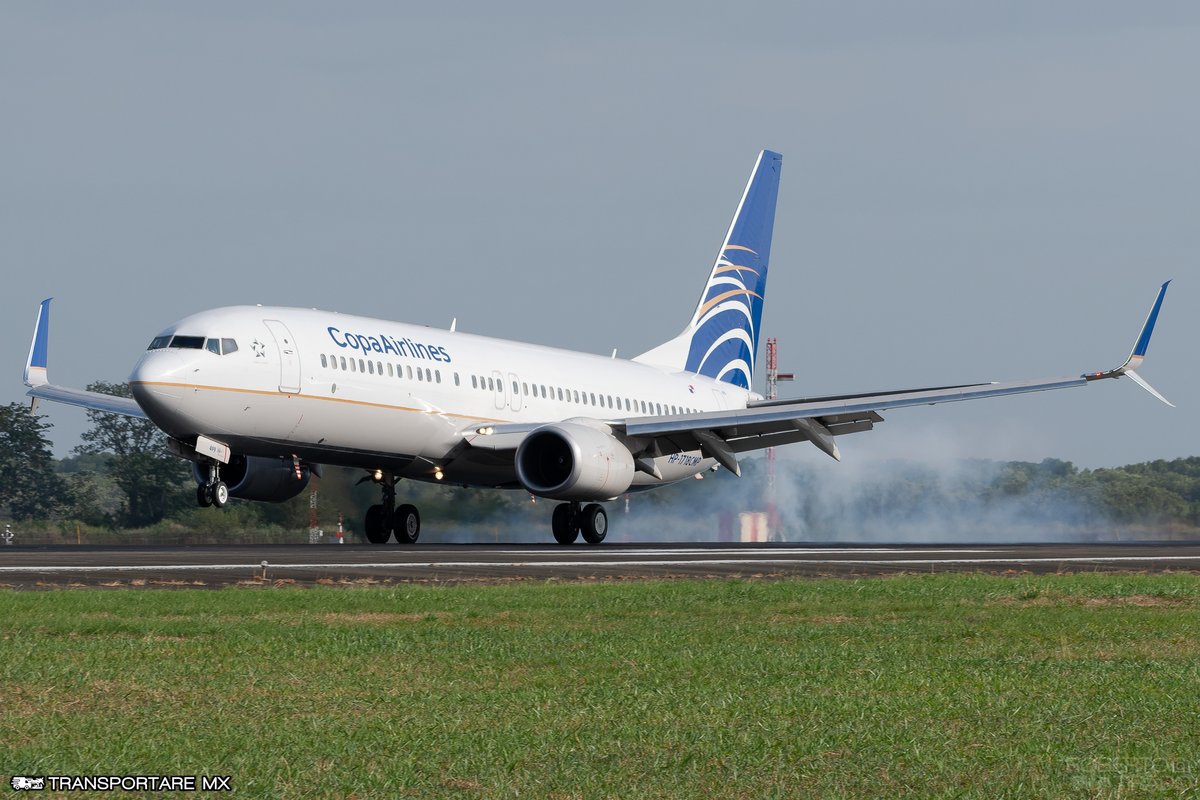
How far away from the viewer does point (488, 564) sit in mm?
23422

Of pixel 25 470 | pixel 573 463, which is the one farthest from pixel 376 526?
pixel 25 470

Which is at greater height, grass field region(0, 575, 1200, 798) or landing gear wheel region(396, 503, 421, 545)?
landing gear wheel region(396, 503, 421, 545)

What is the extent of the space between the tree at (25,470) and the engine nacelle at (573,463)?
3877cm

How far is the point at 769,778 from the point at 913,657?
4.78m

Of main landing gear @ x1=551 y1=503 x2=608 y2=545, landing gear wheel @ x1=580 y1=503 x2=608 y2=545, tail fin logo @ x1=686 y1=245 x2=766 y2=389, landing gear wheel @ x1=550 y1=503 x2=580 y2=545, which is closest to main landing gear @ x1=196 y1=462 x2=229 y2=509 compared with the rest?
main landing gear @ x1=551 y1=503 x2=608 y2=545

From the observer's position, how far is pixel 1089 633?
1368 centimetres

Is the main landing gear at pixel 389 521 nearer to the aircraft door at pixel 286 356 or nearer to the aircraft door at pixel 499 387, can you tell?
the aircraft door at pixel 499 387

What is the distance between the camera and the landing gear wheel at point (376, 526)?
1390 inches

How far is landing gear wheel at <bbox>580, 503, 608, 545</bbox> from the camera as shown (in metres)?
36.2

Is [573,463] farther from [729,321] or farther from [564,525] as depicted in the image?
[729,321]

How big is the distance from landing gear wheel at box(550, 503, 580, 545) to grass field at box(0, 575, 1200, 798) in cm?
1964

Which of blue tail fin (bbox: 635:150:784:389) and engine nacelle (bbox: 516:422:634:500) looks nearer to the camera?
engine nacelle (bbox: 516:422:634:500)

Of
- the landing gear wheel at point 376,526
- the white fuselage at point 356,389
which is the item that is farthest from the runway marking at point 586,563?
the landing gear wheel at point 376,526

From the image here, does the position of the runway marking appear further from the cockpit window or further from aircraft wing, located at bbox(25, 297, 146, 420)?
aircraft wing, located at bbox(25, 297, 146, 420)
